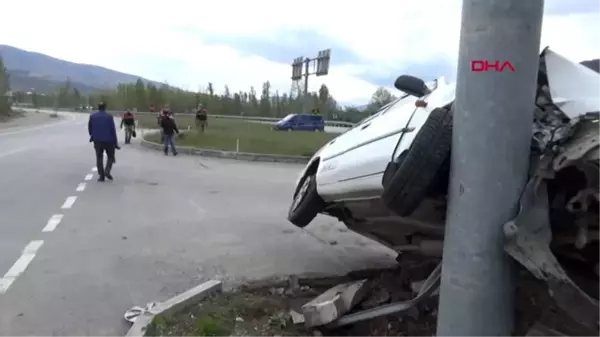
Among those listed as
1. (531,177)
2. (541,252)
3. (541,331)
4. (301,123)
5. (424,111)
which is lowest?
(541,331)

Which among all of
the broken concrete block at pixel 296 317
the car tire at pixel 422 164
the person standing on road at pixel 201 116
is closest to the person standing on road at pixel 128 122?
the person standing on road at pixel 201 116

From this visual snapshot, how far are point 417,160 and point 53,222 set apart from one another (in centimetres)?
665

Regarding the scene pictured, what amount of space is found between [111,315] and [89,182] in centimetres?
868

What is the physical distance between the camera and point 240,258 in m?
6.71

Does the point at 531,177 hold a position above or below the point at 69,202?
above

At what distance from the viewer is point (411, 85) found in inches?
171

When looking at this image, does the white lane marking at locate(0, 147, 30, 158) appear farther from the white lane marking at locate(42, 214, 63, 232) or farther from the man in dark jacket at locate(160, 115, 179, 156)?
the white lane marking at locate(42, 214, 63, 232)

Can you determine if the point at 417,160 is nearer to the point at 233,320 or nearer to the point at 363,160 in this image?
the point at 363,160

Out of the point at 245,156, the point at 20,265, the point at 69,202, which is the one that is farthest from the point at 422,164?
the point at 245,156

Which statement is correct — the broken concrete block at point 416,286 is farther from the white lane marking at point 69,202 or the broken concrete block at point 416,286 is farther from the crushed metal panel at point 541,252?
the white lane marking at point 69,202

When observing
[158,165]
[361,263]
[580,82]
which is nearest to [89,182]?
[158,165]

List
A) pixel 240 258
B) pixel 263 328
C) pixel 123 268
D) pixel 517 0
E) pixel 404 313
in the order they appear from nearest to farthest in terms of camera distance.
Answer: pixel 517 0, pixel 404 313, pixel 263 328, pixel 123 268, pixel 240 258

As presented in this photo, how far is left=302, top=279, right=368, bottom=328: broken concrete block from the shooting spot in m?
4.15

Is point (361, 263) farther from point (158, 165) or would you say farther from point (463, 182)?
point (158, 165)
